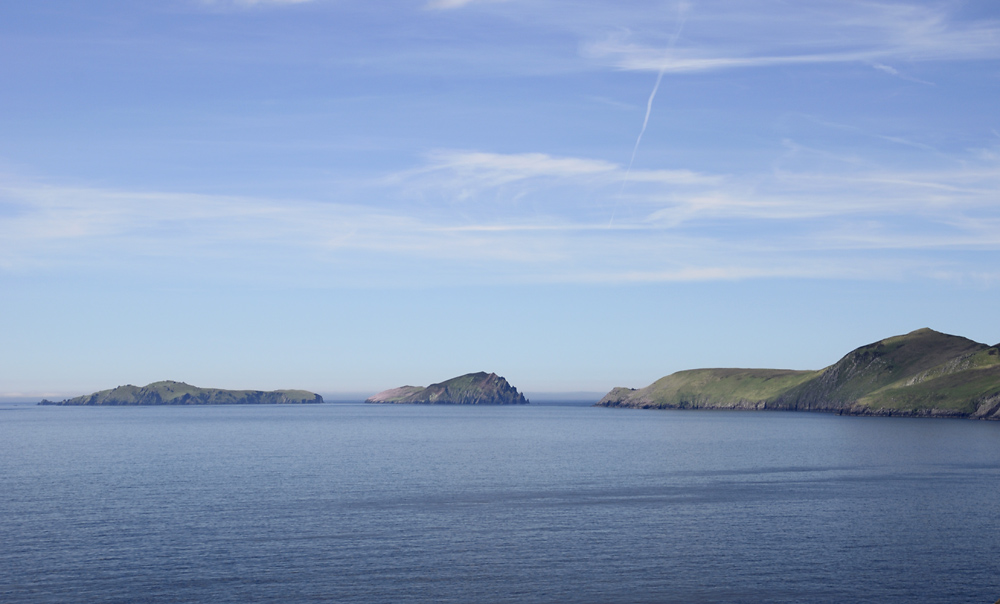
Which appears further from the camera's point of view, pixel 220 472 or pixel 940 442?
pixel 940 442

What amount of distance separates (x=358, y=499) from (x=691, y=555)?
42987 mm

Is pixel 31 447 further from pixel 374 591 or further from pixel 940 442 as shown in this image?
pixel 940 442

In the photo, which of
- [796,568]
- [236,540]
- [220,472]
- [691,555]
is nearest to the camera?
[796,568]

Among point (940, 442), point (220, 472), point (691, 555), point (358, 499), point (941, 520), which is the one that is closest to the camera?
point (691, 555)

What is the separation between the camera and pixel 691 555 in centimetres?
6406

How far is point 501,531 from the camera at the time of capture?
72938 mm

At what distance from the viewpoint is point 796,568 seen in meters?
60.2

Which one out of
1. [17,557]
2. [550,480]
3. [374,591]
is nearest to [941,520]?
[550,480]

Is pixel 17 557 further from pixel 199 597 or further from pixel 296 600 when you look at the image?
pixel 296 600

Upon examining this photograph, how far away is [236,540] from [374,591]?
2091cm

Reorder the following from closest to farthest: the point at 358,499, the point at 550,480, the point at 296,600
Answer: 1. the point at 296,600
2. the point at 358,499
3. the point at 550,480

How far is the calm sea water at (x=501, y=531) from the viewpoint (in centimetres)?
5500

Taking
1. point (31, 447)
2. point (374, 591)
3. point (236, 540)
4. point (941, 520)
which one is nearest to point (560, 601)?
point (374, 591)

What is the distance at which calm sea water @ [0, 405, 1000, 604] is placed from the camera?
180 feet
